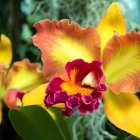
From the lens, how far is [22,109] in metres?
1.05

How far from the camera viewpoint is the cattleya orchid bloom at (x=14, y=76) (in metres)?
1.38

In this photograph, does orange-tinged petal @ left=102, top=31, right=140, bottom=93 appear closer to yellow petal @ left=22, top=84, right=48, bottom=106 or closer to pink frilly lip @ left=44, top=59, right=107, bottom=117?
pink frilly lip @ left=44, top=59, right=107, bottom=117

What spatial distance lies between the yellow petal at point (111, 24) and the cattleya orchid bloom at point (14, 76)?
0.37 meters

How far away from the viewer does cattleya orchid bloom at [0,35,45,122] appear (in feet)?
4.52

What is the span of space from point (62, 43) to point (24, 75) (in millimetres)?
471

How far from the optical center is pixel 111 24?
3.43 ft

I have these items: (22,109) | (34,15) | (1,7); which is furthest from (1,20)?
(22,109)

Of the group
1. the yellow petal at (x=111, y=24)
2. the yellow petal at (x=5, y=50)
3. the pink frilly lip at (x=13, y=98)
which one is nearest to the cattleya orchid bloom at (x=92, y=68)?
the yellow petal at (x=111, y=24)

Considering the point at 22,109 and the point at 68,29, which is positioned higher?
the point at 68,29

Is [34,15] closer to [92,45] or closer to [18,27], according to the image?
[18,27]

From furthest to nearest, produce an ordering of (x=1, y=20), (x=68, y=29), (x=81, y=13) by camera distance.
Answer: (x=1, y=20)
(x=81, y=13)
(x=68, y=29)

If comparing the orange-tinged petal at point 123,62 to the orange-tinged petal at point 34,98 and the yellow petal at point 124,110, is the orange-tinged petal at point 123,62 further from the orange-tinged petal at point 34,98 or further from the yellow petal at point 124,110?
the orange-tinged petal at point 34,98

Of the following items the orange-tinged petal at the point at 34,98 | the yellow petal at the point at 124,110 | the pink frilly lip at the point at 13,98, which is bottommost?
the pink frilly lip at the point at 13,98

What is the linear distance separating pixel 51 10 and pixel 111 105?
111 centimetres
